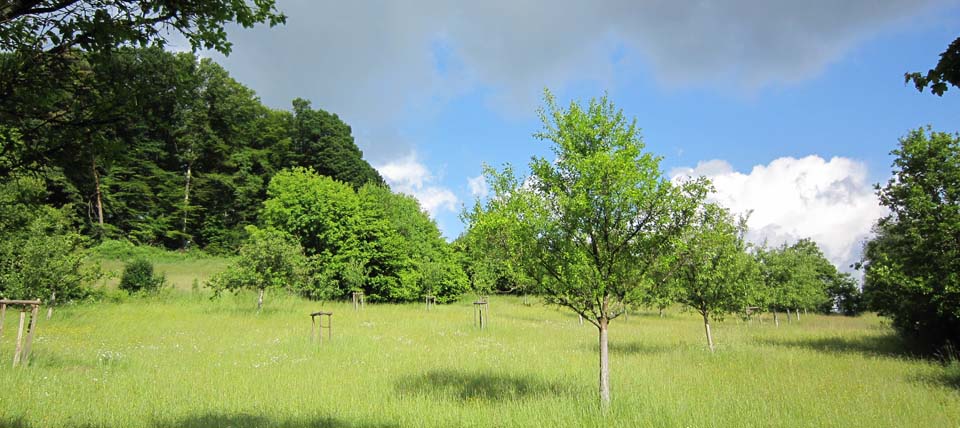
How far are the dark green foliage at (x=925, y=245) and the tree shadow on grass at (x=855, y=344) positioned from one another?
132cm

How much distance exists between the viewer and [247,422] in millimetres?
8250

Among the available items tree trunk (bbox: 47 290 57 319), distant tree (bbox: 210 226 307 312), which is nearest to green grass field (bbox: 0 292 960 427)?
tree trunk (bbox: 47 290 57 319)

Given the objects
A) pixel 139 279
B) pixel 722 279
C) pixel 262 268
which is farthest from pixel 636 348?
pixel 139 279

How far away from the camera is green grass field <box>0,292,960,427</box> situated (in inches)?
347

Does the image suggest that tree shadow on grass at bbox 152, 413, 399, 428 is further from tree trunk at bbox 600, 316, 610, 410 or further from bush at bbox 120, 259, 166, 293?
bush at bbox 120, 259, 166, 293

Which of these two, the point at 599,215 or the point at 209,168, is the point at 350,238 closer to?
the point at 209,168

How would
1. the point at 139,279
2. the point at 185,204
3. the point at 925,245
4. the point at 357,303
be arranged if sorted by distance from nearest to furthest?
the point at 925,245 → the point at 139,279 → the point at 357,303 → the point at 185,204

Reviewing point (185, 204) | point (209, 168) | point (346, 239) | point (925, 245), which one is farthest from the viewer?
point (209, 168)

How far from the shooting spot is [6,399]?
361 inches

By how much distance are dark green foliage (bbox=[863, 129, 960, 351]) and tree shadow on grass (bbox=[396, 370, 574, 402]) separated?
1370cm

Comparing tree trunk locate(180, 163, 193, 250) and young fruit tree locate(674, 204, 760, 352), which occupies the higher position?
tree trunk locate(180, 163, 193, 250)

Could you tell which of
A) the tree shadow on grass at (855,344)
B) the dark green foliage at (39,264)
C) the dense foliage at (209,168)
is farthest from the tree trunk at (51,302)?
the tree shadow on grass at (855,344)

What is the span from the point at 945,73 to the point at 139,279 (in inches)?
1516

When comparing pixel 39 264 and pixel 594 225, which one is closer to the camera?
pixel 594 225
